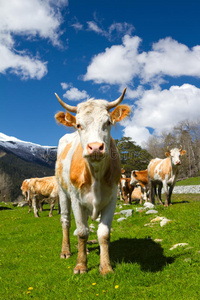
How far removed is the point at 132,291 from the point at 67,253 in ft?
9.90

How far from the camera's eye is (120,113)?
5.35 meters

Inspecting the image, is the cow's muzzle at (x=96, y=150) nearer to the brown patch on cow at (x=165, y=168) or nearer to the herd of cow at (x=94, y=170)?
the herd of cow at (x=94, y=170)

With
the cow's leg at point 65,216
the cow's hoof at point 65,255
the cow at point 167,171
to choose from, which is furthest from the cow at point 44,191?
the cow's hoof at point 65,255

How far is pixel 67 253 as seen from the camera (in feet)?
22.4

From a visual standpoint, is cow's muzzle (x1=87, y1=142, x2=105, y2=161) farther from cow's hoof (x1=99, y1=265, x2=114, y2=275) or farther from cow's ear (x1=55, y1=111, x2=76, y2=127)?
cow's hoof (x1=99, y1=265, x2=114, y2=275)

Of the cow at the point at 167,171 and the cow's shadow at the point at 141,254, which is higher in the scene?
the cow at the point at 167,171

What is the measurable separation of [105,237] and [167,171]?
1097 centimetres

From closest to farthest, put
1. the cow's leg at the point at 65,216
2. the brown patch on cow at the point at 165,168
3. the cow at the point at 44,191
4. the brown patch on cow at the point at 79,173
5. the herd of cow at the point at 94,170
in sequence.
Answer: the herd of cow at the point at 94,170
the brown patch on cow at the point at 79,173
the cow's leg at the point at 65,216
the brown patch on cow at the point at 165,168
the cow at the point at 44,191

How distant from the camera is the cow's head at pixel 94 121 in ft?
14.1

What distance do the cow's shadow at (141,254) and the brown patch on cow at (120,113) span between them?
2.95 metres

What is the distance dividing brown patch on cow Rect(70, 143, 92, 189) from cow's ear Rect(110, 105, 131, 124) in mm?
1066

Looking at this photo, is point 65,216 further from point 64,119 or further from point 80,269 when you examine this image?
point 64,119

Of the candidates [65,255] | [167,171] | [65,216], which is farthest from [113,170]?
[167,171]

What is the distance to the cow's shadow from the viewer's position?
529 cm
